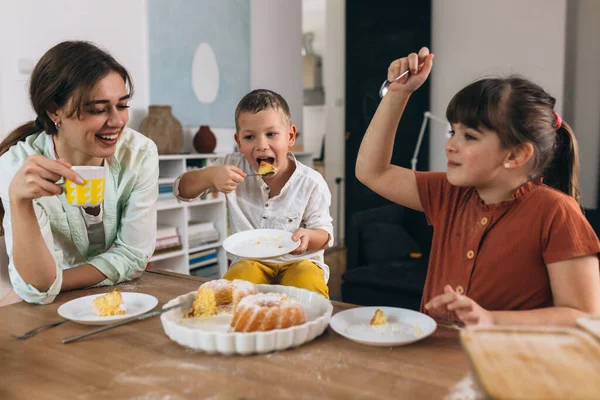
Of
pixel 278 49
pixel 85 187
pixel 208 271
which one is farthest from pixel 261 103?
pixel 278 49

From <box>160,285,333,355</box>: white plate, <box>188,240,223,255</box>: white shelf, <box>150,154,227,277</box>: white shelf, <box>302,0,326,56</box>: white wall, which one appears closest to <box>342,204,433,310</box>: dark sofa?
<box>188,240,223,255</box>: white shelf

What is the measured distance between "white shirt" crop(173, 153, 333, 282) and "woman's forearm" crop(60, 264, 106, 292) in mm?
471

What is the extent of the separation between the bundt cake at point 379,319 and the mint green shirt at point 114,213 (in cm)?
81

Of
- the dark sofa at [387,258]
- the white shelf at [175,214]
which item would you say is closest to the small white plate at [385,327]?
the dark sofa at [387,258]

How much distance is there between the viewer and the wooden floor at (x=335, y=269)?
164 inches

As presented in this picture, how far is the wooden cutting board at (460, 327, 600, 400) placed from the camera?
20.1 inches

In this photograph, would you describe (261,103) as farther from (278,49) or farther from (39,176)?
(278,49)

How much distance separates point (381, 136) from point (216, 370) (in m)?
0.88

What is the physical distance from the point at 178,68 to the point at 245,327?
321 cm

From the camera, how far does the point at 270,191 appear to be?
1.92m

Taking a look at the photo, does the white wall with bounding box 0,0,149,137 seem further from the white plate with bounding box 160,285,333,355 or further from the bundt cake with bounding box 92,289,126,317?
the white plate with bounding box 160,285,333,355

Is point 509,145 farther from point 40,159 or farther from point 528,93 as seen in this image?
point 40,159

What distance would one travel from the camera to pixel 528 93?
1281mm

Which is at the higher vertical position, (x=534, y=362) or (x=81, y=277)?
(x=534, y=362)
